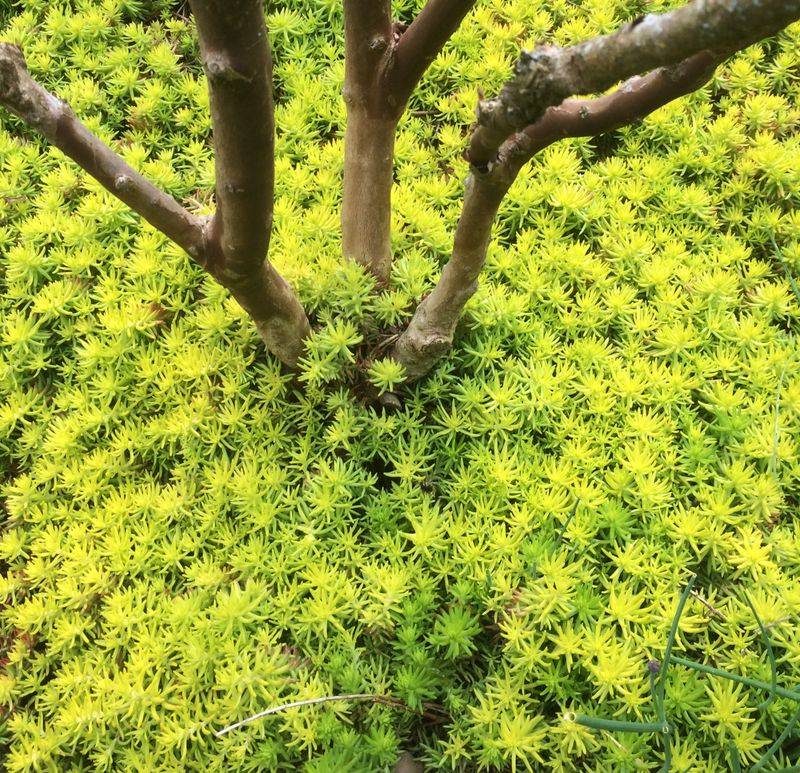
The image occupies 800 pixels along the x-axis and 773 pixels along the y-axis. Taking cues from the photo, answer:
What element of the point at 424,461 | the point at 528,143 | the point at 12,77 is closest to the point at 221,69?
the point at 12,77

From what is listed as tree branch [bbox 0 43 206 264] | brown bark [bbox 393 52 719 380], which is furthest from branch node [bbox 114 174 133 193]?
brown bark [bbox 393 52 719 380]

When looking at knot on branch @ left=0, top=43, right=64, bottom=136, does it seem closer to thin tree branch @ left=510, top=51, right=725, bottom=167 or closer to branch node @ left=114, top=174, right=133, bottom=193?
branch node @ left=114, top=174, right=133, bottom=193

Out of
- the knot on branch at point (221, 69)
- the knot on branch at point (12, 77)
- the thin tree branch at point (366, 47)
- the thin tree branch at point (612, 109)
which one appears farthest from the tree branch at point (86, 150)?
the thin tree branch at point (612, 109)

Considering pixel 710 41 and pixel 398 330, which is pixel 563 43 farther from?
pixel 710 41

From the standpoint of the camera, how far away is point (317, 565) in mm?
1638

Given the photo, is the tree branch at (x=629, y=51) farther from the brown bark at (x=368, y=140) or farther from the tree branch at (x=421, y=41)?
the brown bark at (x=368, y=140)

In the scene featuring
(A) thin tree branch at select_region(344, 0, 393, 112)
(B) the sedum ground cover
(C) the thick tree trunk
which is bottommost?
(B) the sedum ground cover

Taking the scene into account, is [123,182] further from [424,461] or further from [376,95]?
[424,461]

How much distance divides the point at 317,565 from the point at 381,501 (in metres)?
0.23

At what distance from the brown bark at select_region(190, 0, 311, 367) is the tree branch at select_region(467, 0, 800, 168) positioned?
0.40m

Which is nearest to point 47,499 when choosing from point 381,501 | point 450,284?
point 381,501

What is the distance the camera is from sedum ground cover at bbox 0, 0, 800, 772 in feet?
4.97

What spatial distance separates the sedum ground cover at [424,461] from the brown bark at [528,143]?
27cm

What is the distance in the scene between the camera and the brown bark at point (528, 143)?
1.20 m
